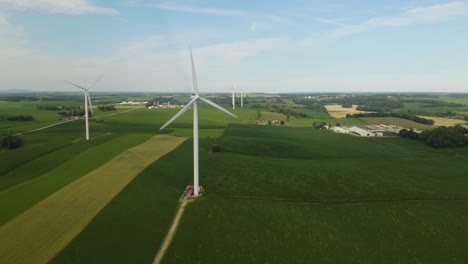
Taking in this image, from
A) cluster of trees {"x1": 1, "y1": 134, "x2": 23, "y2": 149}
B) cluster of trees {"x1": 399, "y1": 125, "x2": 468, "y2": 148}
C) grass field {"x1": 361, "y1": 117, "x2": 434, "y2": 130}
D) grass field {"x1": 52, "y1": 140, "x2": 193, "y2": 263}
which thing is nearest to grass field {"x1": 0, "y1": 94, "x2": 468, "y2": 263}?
grass field {"x1": 52, "y1": 140, "x2": 193, "y2": 263}

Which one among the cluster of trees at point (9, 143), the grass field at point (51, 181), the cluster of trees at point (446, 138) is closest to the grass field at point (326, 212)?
the grass field at point (51, 181)

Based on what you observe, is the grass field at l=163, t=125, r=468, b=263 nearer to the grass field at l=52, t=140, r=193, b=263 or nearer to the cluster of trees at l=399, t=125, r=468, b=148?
the grass field at l=52, t=140, r=193, b=263

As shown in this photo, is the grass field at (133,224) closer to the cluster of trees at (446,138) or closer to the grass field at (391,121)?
the cluster of trees at (446,138)

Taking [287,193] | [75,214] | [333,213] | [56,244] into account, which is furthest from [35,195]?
[333,213]

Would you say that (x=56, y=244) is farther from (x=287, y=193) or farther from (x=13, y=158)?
(x=13, y=158)

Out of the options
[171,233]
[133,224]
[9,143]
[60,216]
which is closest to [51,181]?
[60,216]
